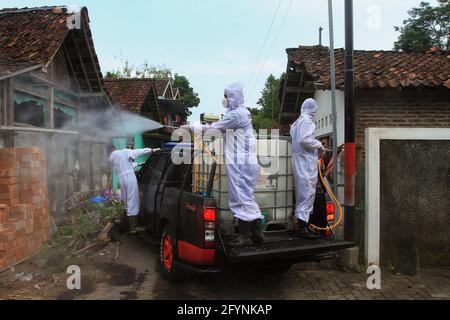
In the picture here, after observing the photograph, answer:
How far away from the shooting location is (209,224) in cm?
431

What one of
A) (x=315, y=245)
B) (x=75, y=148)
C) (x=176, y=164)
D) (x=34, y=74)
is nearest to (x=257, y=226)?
(x=315, y=245)

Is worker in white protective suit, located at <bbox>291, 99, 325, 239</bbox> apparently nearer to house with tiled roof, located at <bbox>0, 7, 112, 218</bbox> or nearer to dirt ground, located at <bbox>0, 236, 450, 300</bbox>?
dirt ground, located at <bbox>0, 236, 450, 300</bbox>

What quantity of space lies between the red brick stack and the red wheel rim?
205cm

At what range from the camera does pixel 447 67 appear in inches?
363

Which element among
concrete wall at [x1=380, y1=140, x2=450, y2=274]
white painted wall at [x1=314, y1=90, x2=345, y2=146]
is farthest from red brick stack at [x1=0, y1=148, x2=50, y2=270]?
A: white painted wall at [x1=314, y1=90, x2=345, y2=146]

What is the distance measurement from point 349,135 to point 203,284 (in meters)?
2.84

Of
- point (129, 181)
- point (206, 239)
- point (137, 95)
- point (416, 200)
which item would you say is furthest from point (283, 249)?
point (137, 95)

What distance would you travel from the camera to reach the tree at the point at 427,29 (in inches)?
912

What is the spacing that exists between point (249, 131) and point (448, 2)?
23.5 meters

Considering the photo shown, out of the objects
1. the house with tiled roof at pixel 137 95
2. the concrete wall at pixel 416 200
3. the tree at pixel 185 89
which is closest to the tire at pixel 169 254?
the concrete wall at pixel 416 200

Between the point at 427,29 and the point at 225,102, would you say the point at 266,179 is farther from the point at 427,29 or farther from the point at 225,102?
the point at 427,29

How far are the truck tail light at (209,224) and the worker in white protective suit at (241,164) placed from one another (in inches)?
10.8

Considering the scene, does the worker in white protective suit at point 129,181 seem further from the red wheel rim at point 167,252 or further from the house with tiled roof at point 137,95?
the house with tiled roof at point 137,95
